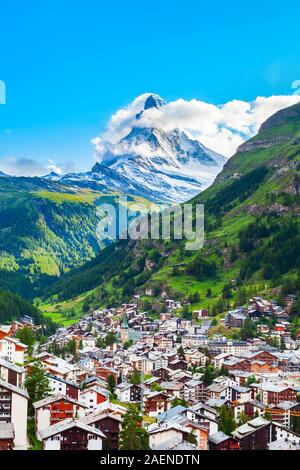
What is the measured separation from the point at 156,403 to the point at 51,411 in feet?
65.7

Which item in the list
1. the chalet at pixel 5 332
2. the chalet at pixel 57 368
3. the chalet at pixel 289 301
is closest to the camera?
the chalet at pixel 57 368

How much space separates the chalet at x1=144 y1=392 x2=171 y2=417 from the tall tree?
2013cm

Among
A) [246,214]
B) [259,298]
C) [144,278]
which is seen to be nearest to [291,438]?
[259,298]

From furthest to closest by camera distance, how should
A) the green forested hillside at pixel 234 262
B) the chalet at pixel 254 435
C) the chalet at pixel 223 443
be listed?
1. the green forested hillside at pixel 234 262
2. the chalet at pixel 254 435
3. the chalet at pixel 223 443

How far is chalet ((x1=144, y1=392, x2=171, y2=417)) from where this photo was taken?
71.8m

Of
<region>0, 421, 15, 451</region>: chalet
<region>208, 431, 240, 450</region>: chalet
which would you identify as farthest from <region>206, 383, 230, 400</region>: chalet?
<region>0, 421, 15, 451</region>: chalet

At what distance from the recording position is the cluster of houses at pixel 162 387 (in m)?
52.0

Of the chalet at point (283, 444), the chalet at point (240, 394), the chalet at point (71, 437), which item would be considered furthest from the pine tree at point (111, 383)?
the chalet at point (71, 437)

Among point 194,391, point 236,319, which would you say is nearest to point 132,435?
point 194,391

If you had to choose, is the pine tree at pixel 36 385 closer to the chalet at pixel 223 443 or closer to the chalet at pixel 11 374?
the chalet at pixel 11 374

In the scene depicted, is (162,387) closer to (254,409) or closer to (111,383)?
(111,383)

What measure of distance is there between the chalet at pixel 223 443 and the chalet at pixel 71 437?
10018 millimetres

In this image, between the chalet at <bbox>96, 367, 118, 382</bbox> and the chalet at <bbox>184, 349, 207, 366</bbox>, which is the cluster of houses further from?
the chalet at <bbox>96, 367, 118, 382</bbox>
